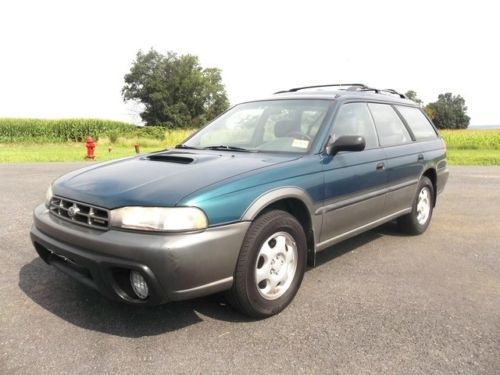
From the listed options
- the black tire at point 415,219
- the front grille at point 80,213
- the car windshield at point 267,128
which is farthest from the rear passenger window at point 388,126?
the front grille at point 80,213

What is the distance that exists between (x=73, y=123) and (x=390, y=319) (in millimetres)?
34606

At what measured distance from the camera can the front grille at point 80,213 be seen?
2749mm

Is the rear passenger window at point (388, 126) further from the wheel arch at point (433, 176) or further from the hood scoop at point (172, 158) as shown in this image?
the hood scoop at point (172, 158)

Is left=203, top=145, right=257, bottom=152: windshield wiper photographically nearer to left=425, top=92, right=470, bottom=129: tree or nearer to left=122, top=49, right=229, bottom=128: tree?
left=122, top=49, right=229, bottom=128: tree

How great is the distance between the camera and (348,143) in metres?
3.47

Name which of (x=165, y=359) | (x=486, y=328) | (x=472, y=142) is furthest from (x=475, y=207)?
(x=472, y=142)

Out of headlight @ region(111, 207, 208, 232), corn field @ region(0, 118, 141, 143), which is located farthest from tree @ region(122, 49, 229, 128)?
headlight @ region(111, 207, 208, 232)

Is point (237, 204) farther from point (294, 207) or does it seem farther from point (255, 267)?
point (294, 207)

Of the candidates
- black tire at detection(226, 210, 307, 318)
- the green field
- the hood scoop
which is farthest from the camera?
the green field

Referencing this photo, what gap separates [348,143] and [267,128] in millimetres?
867

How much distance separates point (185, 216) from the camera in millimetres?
2576

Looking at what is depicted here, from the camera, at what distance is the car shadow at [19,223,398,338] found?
2947mm

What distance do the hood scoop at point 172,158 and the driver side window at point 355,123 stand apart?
1.26m

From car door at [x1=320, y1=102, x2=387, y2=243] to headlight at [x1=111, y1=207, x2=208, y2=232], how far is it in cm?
126
